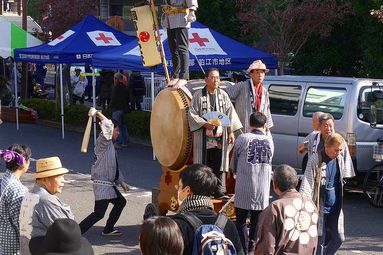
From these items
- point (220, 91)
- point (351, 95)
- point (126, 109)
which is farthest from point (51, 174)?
point (126, 109)

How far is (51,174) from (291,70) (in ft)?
56.3

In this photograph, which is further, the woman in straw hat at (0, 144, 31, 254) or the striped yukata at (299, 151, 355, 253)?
the striped yukata at (299, 151, 355, 253)

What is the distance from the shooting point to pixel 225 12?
23078 mm

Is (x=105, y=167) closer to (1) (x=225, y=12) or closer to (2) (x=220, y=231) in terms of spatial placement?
(2) (x=220, y=231)

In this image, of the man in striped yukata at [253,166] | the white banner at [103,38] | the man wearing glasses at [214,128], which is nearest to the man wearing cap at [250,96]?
the man wearing glasses at [214,128]

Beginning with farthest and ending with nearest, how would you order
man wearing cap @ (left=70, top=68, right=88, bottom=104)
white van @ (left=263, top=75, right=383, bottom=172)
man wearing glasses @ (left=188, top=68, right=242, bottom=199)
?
1. man wearing cap @ (left=70, top=68, right=88, bottom=104)
2. white van @ (left=263, top=75, right=383, bottom=172)
3. man wearing glasses @ (left=188, top=68, right=242, bottom=199)

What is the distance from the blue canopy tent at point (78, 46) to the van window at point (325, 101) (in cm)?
691

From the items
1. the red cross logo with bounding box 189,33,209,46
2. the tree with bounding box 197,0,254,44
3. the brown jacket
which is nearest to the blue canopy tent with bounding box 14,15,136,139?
the tree with bounding box 197,0,254,44

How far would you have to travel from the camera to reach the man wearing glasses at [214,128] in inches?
363

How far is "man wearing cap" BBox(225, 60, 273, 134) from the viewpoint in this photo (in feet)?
30.8

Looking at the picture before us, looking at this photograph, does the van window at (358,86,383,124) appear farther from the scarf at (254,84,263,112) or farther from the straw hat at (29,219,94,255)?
the straw hat at (29,219,94,255)

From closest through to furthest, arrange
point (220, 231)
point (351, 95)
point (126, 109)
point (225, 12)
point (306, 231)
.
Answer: point (220, 231)
point (306, 231)
point (351, 95)
point (126, 109)
point (225, 12)

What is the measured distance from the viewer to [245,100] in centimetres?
955

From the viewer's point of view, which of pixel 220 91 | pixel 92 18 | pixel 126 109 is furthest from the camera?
pixel 92 18
